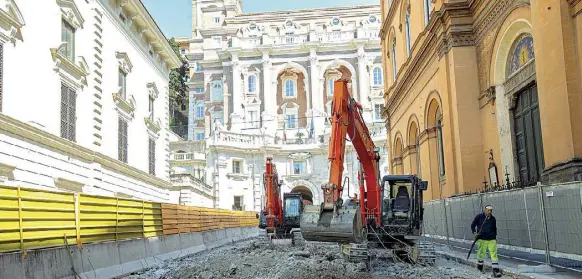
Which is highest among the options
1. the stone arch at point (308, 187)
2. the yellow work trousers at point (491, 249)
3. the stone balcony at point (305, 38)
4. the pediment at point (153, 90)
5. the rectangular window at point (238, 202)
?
the stone balcony at point (305, 38)

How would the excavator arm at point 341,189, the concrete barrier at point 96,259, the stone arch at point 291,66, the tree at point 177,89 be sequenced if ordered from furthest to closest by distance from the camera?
the tree at point 177,89, the stone arch at point 291,66, the excavator arm at point 341,189, the concrete barrier at point 96,259

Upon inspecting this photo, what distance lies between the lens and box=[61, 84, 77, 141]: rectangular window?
20891 millimetres

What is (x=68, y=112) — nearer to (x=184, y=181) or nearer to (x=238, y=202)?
(x=184, y=181)

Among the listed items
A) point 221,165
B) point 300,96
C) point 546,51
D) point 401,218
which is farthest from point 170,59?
point 300,96

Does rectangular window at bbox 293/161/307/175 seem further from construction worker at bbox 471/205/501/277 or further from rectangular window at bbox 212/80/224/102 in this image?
construction worker at bbox 471/205/501/277

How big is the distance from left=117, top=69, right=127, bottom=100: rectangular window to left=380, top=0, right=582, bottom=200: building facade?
1413 centimetres

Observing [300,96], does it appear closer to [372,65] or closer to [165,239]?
[372,65]

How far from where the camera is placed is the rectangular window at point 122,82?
2747 cm

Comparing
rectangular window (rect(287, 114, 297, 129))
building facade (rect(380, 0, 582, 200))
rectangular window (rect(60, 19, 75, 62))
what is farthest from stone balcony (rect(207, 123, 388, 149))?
rectangular window (rect(60, 19, 75, 62))

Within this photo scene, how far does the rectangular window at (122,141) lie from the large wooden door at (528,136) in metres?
18.1

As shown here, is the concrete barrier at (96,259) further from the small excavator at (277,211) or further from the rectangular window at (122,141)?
the rectangular window at (122,141)

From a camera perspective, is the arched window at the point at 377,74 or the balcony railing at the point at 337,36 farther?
the balcony railing at the point at 337,36

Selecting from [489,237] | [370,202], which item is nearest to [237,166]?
[370,202]

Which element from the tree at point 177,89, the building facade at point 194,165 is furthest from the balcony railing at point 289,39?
the building facade at point 194,165
